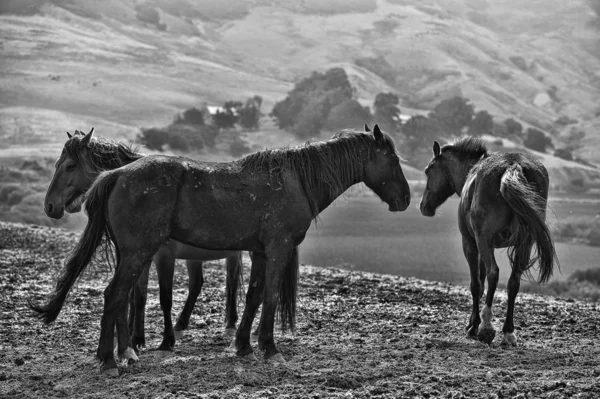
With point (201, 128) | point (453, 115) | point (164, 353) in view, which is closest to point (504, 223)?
point (164, 353)

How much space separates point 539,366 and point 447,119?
5222 inches

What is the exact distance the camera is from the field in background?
33469 millimetres

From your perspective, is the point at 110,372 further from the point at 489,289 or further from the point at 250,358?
the point at 489,289

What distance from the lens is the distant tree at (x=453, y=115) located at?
443 ft

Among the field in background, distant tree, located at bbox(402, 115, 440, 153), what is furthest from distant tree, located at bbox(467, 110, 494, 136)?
the field in background

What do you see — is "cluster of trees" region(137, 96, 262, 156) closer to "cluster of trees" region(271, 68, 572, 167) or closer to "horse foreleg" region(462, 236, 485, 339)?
"cluster of trees" region(271, 68, 572, 167)

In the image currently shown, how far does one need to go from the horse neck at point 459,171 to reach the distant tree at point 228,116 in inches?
4139

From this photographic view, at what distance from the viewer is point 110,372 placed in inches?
263

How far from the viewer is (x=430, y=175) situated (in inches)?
414

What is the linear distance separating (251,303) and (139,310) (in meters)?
1.19

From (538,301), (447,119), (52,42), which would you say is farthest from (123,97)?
(538,301)

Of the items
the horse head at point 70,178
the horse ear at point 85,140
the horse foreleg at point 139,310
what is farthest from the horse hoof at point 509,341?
the horse ear at point 85,140

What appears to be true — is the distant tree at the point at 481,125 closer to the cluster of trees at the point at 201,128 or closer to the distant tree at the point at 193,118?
the cluster of trees at the point at 201,128

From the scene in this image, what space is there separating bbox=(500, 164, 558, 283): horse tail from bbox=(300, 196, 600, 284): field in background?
13.1 m
